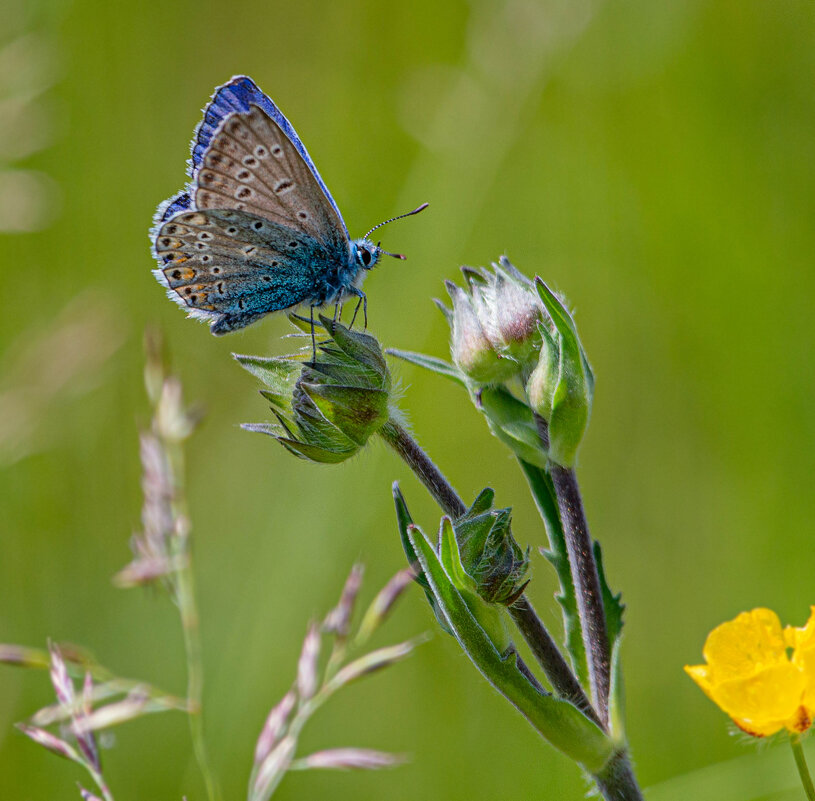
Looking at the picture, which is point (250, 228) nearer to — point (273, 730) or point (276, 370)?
point (276, 370)

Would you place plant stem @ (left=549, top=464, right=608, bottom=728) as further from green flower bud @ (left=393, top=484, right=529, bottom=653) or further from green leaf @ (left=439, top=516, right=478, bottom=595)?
green leaf @ (left=439, top=516, right=478, bottom=595)

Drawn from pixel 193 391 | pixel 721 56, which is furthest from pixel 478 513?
pixel 721 56

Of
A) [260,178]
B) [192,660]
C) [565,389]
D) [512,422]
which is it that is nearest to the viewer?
[565,389]

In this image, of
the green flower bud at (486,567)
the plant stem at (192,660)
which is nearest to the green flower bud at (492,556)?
the green flower bud at (486,567)

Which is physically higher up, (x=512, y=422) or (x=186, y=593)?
(x=512, y=422)

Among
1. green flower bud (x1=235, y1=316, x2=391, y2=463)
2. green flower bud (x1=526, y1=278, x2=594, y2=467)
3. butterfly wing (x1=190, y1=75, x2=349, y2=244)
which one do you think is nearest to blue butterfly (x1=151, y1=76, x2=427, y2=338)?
butterfly wing (x1=190, y1=75, x2=349, y2=244)

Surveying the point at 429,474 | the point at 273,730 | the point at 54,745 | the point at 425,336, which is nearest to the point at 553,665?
the point at 429,474

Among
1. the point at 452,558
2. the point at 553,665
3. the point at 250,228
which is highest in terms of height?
the point at 250,228
